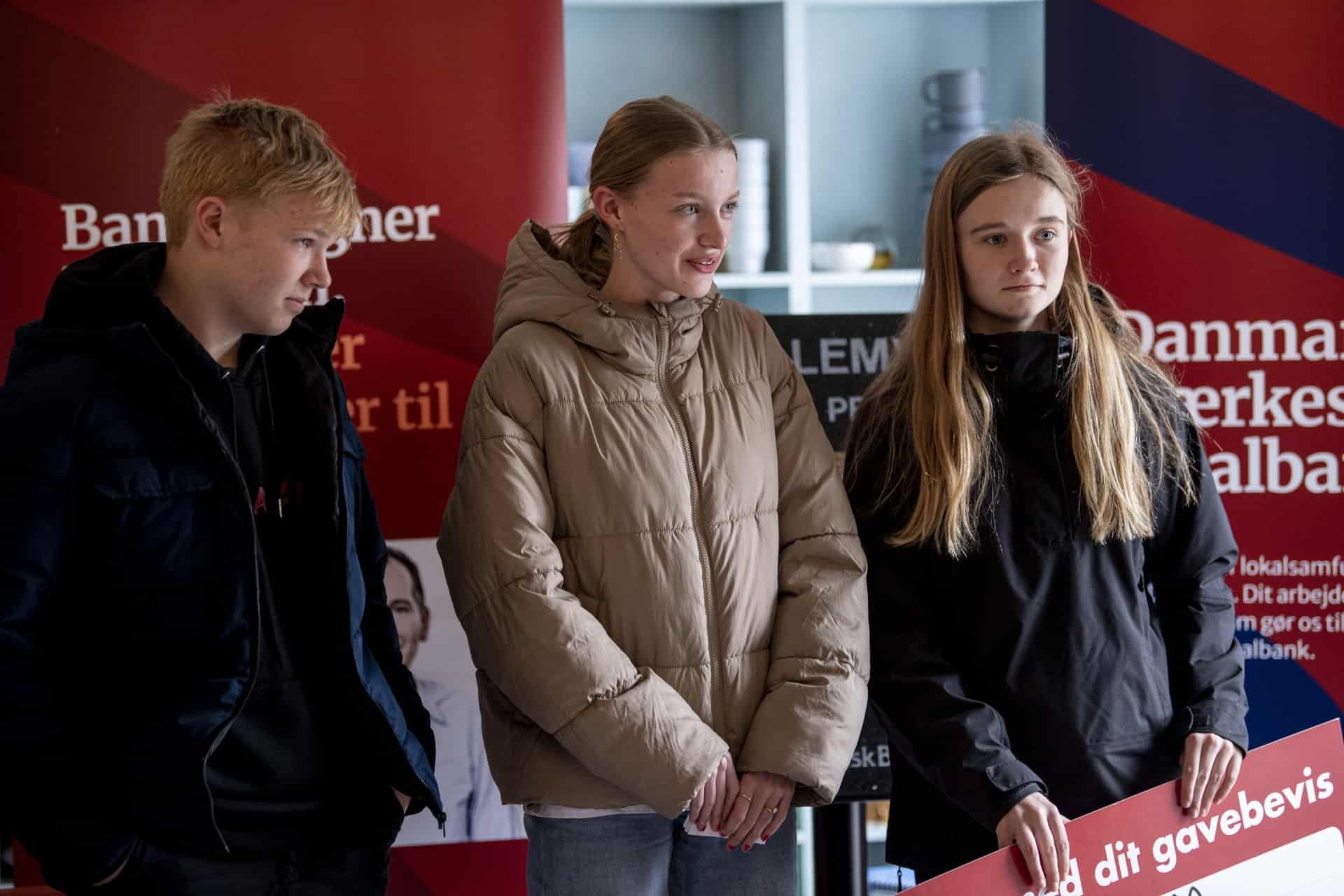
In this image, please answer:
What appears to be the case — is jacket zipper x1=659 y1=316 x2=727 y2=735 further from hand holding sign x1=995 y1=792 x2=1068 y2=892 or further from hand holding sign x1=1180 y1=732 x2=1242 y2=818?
hand holding sign x1=1180 y1=732 x2=1242 y2=818

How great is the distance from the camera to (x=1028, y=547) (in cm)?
175

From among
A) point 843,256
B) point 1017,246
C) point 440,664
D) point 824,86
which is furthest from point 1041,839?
point 824,86

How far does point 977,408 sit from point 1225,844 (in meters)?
0.66

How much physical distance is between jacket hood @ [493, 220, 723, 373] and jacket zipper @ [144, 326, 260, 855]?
47 cm

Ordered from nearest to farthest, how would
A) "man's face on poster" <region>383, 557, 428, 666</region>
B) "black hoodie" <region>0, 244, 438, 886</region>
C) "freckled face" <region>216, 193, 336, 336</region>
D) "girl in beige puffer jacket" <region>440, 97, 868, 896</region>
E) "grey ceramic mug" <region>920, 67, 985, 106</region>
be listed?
"black hoodie" <region>0, 244, 438, 886</region> < "freckled face" <region>216, 193, 336, 336</region> < "girl in beige puffer jacket" <region>440, 97, 868, 896</region> < "man's face on poster" <region>383, 557, 428, 666</region> < "grey ceramic mug" <region>920, 67, 985, 106</region>

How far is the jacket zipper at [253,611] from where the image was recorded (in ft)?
4.67

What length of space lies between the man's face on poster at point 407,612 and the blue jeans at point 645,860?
618mm

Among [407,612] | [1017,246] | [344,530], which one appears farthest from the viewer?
[407,612]

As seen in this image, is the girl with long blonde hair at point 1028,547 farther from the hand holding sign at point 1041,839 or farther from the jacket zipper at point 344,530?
the jacket zipper at point 344,530

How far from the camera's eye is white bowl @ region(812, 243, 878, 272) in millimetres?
3572

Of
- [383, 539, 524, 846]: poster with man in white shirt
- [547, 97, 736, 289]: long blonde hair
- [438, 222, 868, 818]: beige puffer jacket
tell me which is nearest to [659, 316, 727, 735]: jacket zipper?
[438, 222, 868, 818]: beige puffer jacket

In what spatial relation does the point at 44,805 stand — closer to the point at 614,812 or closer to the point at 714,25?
the point at 614,812

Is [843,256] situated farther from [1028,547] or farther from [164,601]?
[164,601]

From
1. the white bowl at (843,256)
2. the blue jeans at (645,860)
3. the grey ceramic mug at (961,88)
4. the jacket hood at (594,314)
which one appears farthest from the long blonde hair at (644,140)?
the grey ceramic mug at (961,88)
